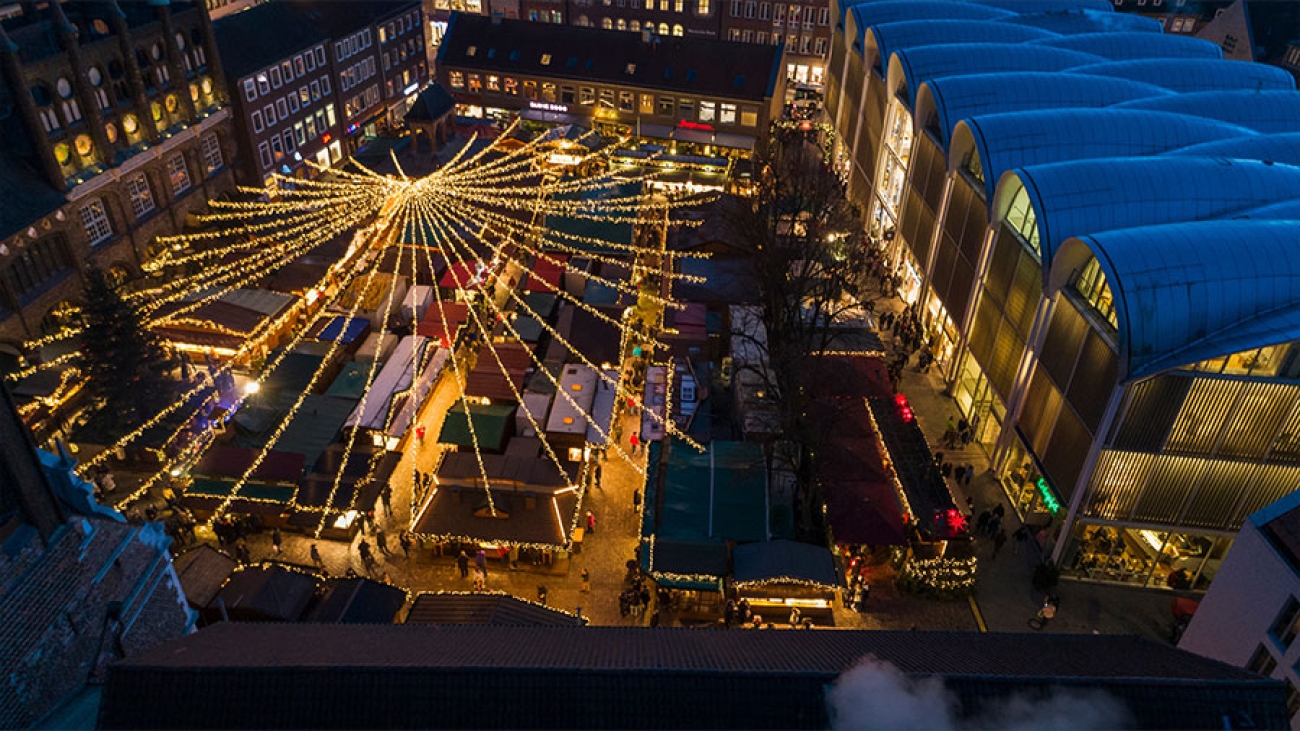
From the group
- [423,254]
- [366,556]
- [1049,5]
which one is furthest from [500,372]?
[1049,5]

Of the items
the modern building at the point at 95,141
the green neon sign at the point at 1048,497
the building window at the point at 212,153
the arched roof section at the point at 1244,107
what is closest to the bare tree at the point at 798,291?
the green neon sign at the point at 1048,497

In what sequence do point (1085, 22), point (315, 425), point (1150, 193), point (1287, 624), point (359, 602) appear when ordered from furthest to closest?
point (1085, 22), point (315, 425), point (1150, 193), point (359, 602), point (1287, 624)

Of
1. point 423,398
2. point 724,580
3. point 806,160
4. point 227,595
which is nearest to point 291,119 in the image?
point 423,398

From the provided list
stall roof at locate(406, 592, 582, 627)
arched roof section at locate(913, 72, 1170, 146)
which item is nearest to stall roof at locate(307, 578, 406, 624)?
stall roof at locate(406, 592, 582, 627)

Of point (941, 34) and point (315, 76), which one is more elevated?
point (941, 34)

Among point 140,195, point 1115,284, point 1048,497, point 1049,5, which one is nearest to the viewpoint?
point 1115,284

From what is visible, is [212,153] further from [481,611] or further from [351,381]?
[481,611]
